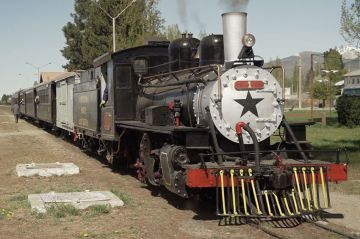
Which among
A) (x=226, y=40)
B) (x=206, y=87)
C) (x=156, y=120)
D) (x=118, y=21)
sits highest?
(x=118, y=21)

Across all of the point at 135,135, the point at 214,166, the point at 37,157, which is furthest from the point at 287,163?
the point at 37,157

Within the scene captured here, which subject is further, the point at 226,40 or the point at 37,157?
the point at 37,157

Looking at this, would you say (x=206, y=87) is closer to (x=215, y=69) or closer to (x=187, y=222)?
(x=215, y=69)

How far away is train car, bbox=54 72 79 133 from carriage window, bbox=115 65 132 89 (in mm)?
8393

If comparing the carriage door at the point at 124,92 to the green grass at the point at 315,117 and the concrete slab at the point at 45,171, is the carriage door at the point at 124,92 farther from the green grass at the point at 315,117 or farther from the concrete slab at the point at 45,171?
the green grass at the point at 315,117

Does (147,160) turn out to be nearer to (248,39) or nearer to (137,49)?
(248,39)

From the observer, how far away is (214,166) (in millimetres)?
7137

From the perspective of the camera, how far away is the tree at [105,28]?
34719mm

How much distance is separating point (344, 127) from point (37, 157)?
57.9 ft

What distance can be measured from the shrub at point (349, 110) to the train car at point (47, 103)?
15570 millimetres

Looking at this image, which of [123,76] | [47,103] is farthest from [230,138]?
[47,103]

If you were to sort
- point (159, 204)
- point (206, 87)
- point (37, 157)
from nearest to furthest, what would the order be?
point (206, 87) → point (159, 204) → point (37, 157)

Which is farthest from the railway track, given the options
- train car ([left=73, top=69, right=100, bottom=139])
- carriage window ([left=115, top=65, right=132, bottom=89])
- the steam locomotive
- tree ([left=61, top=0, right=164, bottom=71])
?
tree ([left=61, top=0, right=164, bottom=71])

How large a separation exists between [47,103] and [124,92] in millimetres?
18828
